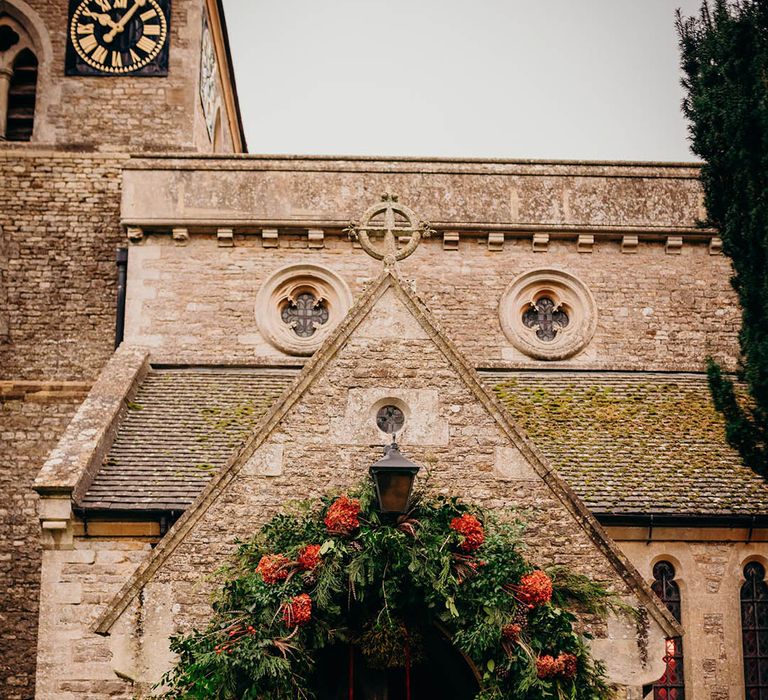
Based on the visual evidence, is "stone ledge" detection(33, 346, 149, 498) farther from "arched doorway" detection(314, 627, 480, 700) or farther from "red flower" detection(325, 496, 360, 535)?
"red flower" detection(325, 496, 360, 535)

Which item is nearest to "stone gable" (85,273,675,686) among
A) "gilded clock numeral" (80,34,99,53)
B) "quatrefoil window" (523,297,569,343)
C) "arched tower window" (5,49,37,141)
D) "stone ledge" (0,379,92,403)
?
"quatrefoil window" (523,297,569,343)

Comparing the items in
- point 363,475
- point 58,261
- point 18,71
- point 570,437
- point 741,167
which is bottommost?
point 363,475

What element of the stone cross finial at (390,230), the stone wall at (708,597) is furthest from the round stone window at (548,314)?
the stone cross finial at (390,230)

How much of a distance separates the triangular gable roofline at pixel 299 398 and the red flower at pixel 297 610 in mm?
1185

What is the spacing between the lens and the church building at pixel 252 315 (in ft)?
42.2

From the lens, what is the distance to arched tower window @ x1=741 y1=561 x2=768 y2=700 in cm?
1322

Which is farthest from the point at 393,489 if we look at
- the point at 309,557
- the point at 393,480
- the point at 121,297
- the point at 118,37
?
the point at 118,37

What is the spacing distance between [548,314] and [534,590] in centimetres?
904

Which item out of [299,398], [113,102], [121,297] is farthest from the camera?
[113,102]

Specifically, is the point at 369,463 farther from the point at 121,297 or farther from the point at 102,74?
the point at 102,74

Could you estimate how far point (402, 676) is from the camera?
33.0 feet

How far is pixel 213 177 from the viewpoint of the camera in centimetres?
1686

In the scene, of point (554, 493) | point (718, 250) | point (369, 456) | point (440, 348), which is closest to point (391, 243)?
point (440, 348)

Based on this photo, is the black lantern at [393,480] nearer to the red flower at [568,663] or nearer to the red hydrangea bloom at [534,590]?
the red hydrangea bloom at [534,590]
